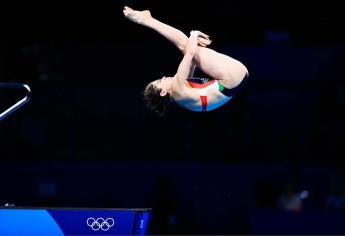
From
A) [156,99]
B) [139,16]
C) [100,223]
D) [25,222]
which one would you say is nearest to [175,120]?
[156,99]

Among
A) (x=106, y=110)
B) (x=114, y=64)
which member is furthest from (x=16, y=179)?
(x=114, y=64)

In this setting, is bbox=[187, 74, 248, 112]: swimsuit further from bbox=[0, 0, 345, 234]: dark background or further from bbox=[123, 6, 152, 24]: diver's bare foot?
bbox=[0, 0, 345, 234]: dark background

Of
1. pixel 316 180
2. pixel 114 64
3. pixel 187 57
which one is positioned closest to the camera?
pixel 187 57

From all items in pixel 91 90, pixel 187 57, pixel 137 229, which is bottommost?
pixel 137 229

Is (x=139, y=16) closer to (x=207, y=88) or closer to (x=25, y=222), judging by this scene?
(x=207, y=88)

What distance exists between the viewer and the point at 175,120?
9.33 meters

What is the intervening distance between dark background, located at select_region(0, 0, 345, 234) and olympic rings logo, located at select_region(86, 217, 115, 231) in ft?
12.2

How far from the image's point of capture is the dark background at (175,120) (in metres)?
9.05

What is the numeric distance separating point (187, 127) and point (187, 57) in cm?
401

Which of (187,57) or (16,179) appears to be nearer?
(187,57)

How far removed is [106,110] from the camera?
9.38m

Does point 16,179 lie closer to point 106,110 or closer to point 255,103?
point 106,110

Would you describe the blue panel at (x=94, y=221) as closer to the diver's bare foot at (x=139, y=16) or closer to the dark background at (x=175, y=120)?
the diver's bare foot at (x=139, y=16)

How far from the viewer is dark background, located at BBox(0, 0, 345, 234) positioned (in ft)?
29.7
